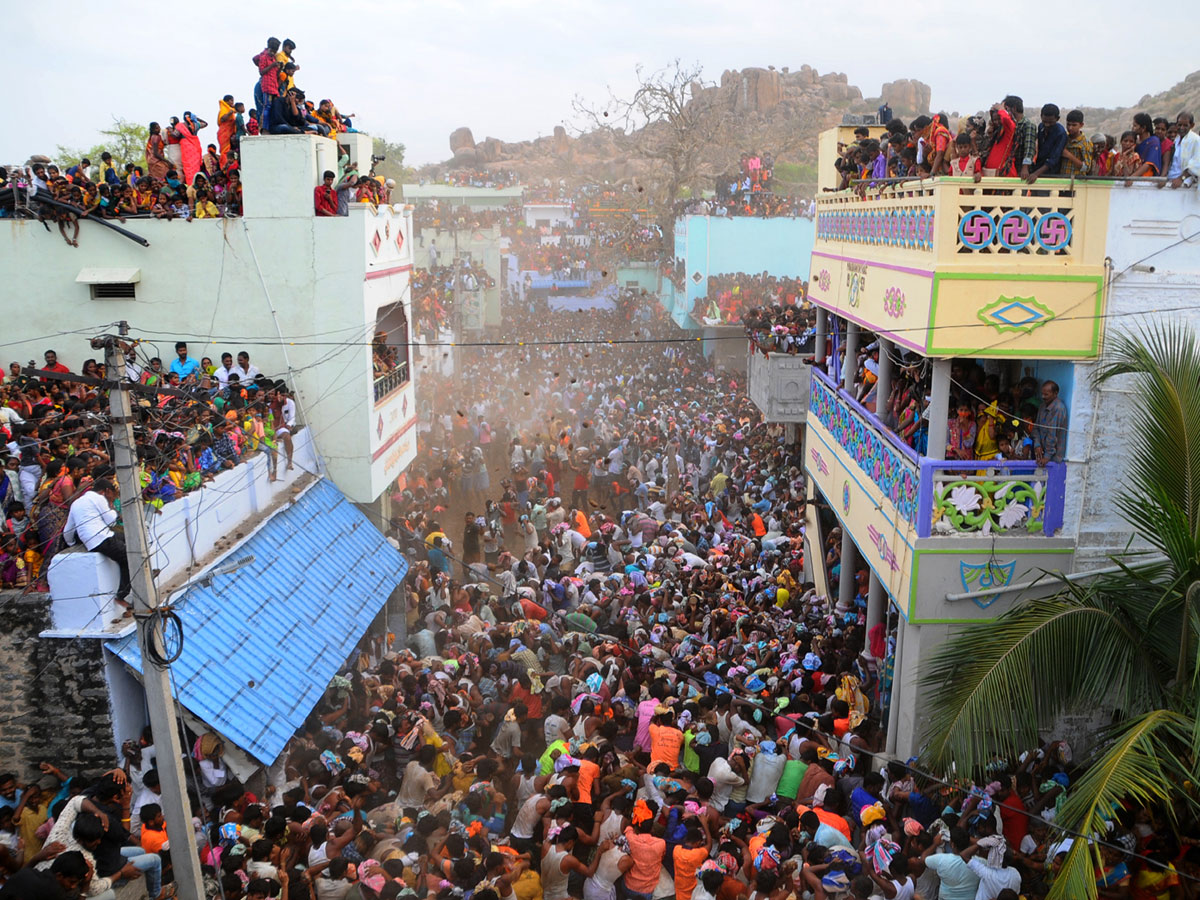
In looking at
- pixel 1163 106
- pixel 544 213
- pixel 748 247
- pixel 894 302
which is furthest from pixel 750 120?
pixel 894 302

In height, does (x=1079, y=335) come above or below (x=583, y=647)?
above

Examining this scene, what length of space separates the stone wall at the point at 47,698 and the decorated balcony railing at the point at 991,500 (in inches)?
290

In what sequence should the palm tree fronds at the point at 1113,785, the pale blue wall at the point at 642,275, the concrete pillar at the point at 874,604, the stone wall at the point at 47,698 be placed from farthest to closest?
the pale blue wall at the point at 642,275 → the concrete pillar at the point at 874,604 → the stone wall at the point at 47,698 → the palm tree fronds at the point at 1113,785

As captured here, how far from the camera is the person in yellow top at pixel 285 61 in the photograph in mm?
14375

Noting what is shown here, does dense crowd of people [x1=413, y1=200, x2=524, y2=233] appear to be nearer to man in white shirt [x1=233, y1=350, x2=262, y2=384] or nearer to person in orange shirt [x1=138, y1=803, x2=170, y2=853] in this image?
man in white shirt [x1=233, y1=350, x2=262, y2=384]

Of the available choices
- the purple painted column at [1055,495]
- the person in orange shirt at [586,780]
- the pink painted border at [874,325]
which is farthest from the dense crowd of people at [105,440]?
the purple painted column at [1055,495]

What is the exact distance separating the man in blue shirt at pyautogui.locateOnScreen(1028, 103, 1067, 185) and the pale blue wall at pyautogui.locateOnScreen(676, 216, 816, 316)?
24.0 meters

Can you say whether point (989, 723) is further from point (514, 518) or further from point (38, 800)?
point (514, 518)

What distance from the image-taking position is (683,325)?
3588 cm

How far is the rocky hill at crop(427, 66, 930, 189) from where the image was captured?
81.2 metres

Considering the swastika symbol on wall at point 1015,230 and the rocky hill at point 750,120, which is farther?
the rocky hill at point 750,120

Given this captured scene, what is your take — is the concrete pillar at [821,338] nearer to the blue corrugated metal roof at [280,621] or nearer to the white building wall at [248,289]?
the white building wall at [248,289]

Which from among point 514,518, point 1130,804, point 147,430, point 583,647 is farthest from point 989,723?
point 514,518

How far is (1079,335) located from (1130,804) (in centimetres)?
360
